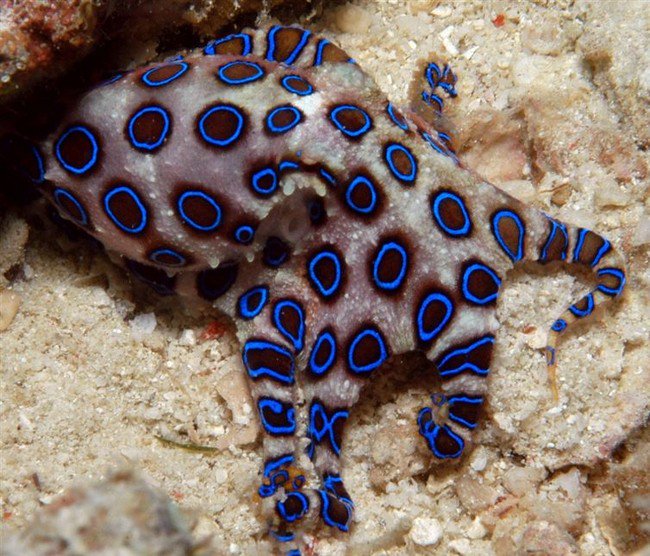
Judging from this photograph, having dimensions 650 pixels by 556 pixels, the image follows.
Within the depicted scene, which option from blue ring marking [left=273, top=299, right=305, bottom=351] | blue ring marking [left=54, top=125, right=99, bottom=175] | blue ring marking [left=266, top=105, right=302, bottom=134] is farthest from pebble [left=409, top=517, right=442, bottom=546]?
blue ring marking [left=54, top=125, right=99, bottom=175]

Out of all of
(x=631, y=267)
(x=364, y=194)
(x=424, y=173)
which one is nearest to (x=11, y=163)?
(x=364, y=194)

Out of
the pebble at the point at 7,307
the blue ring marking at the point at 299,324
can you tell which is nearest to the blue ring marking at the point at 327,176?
the blue ring marking at the point at 299,324

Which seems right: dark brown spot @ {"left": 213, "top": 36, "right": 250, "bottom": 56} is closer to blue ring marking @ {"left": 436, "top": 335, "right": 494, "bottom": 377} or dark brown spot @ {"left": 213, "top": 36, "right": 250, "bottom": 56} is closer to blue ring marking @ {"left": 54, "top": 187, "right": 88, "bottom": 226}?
blue ring marking @ {"left": 54, "top": 187, "right": 88, "bottom": 226}

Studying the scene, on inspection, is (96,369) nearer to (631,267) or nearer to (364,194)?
(364,194)

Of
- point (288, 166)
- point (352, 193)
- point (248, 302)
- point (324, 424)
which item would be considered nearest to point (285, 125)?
point (288, 166)

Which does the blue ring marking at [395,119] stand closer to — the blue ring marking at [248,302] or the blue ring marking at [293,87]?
the blue ring marking at [293,87]

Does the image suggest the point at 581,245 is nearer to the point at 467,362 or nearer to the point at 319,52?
the point at 467,362
